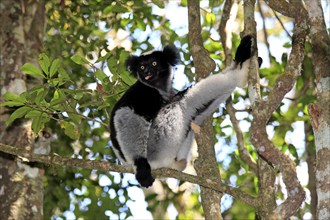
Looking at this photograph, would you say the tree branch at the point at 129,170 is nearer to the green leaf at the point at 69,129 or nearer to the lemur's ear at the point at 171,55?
the green leaf at the point at 69,129

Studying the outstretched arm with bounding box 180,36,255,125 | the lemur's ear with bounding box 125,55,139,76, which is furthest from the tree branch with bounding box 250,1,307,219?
the lemur's ear with bounding box 125,55,139,76

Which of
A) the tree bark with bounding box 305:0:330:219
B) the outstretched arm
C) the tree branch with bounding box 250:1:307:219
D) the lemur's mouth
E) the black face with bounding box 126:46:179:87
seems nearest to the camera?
the tree branch with bounding box 250:1:307:219

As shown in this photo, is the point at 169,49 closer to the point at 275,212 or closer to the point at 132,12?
the point at 132,12

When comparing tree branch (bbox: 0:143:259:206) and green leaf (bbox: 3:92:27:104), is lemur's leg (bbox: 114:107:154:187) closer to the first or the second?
tree branch (bbox: 0:143:259:206)

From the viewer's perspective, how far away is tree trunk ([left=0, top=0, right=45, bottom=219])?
4.83 metres

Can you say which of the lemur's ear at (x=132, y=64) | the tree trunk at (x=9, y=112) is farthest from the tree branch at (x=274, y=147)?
the tree trunk at (x=9, y=112)

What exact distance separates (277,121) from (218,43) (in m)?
1.07

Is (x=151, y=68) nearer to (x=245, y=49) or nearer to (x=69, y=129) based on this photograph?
(x=69, y=129)

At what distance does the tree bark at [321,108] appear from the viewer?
2939mm

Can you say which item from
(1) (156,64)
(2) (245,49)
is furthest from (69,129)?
(2) (245,49)

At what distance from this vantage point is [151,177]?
4.09 meters

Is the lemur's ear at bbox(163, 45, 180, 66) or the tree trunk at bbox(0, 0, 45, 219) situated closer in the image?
the tree trunk at bbox(0, 0, 45, 219)

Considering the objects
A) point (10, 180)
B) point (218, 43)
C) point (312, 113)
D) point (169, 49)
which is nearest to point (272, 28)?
point (218, 43)

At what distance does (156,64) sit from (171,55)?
0.57 ft
